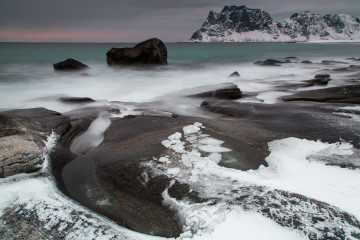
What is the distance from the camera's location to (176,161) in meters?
4.38

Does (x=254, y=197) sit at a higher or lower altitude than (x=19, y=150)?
lower

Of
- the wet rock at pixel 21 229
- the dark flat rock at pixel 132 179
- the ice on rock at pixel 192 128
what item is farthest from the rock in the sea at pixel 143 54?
the wet rock at pixel 21 229

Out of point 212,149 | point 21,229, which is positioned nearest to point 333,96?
point 212,149

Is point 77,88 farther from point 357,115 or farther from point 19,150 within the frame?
point 357,115

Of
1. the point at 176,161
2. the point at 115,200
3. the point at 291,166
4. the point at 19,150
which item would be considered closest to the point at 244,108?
the point at 291,166

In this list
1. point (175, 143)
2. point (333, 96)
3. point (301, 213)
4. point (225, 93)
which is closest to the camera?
point (301, 213)

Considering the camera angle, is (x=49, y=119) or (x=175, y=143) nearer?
(x=175, y=143)

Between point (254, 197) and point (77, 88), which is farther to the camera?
point (77, 88)

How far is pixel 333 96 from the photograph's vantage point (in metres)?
9.39

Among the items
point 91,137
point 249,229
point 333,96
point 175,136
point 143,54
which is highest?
point 143,54

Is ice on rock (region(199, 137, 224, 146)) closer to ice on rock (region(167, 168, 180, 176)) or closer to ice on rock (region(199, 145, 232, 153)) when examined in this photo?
ice on rock (region(199, 145, 232, 153))

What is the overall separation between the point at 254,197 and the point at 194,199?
79cm

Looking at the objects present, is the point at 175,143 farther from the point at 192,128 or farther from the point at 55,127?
the point at 55,127

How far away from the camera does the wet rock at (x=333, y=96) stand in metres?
9.06
